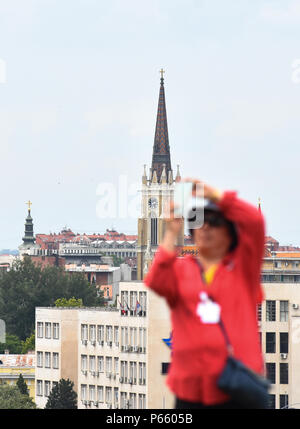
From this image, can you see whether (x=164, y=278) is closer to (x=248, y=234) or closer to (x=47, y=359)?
(x=248, y=234)

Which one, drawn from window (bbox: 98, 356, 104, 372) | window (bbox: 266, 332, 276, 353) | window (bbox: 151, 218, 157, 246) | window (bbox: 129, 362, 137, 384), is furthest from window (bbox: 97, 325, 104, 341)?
window (bbox: 151, 218, 157, 246)

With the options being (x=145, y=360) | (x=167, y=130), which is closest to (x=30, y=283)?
(x=145, y=360)

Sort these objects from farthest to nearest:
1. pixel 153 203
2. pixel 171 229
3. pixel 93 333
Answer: pixel 153 203 → pixel 93 333 → pixel 171 229

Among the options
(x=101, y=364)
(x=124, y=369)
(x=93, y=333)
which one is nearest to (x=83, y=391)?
(x=101, y=364)

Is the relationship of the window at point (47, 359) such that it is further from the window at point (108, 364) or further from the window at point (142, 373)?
the window at point (142, 373)

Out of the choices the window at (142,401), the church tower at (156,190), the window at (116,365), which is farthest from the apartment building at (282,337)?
the church tower at (156,190)

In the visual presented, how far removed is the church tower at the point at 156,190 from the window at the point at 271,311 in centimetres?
10915

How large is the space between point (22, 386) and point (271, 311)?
1714cm

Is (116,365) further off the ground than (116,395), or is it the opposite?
(116,365)

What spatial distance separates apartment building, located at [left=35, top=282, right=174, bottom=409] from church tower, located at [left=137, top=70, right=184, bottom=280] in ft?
315

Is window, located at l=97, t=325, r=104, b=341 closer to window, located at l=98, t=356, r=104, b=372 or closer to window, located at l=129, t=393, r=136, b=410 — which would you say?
window, located at l=98, t=356, r=104, b=372

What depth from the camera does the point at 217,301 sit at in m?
6.52
